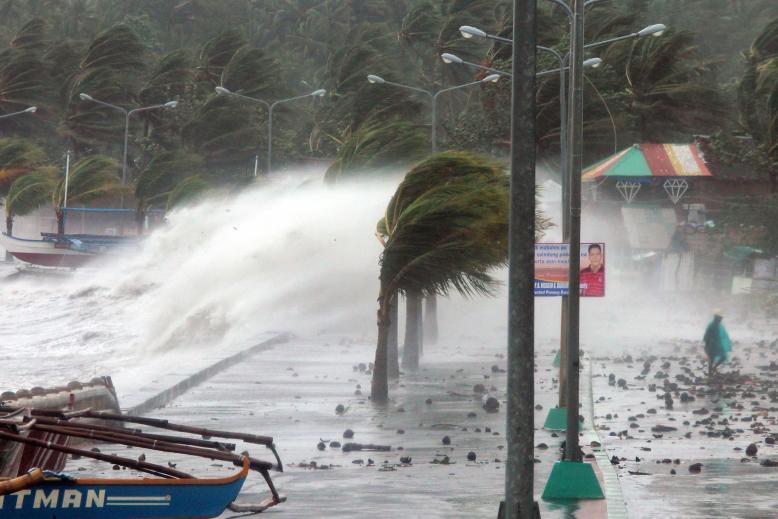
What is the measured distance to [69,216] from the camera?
283 ft

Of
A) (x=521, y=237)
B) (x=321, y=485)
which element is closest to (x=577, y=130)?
(x=321, y=485)

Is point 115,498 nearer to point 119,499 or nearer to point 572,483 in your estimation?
point 119,499

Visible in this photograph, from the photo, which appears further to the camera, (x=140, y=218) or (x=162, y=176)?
(x=162, y=176)

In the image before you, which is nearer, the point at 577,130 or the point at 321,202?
the point at 577,130

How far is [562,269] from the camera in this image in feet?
61.6

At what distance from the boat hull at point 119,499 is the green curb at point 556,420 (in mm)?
12033

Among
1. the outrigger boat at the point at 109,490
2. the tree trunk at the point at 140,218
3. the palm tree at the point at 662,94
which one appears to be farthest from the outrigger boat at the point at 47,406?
the palm tree at the point at 662,94

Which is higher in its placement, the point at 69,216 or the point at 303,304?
the point at 69,216

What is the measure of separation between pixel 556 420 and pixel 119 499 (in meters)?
12.8

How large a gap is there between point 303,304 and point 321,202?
11.2ft

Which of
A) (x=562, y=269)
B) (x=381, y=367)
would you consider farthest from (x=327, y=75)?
(x=562, y=269)

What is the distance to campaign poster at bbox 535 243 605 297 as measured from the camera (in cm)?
1867

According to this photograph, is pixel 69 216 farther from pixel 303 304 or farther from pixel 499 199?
pixel 499 199

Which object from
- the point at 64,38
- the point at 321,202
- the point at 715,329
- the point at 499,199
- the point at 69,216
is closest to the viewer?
the point at 499,199
